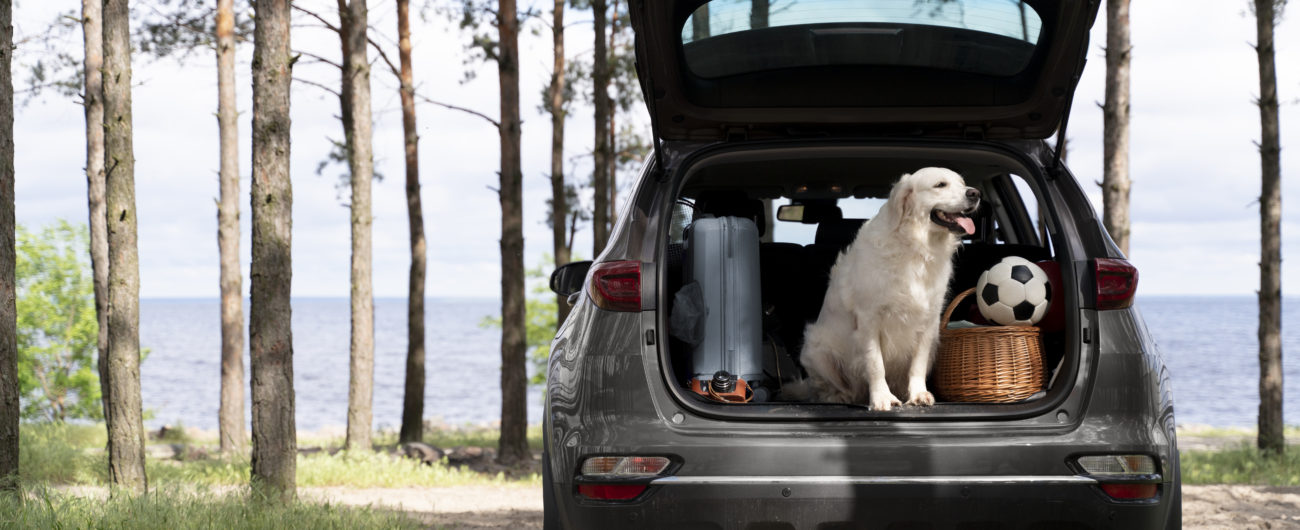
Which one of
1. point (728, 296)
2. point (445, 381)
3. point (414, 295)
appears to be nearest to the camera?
point (728, 296)

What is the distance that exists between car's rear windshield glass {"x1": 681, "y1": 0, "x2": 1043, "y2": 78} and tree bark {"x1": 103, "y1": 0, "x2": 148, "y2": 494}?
6898mm

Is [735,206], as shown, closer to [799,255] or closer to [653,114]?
[799,255]

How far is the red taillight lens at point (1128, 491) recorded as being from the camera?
3270 mm

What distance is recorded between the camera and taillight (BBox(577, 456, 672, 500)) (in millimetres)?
3275

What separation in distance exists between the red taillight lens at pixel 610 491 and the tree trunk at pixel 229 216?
45.9 ft

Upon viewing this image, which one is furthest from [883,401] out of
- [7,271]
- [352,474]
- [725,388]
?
[352,474]

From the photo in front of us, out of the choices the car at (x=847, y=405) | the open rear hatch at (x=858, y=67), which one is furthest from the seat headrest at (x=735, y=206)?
the open rear hatch at (x=858, y=67)

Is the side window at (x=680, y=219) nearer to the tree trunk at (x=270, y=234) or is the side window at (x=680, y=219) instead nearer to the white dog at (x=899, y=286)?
the white dog at (x=899, y=286)

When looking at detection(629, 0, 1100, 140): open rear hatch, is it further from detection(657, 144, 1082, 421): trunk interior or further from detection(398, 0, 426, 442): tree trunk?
detection(398, 0, 426, 442): tree trunk

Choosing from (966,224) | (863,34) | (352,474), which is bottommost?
(352,474)

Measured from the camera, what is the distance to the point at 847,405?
12.0 feet

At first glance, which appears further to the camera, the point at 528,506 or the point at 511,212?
the point at 511,212

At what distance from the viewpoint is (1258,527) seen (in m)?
6.78

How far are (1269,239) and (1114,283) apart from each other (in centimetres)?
1153
